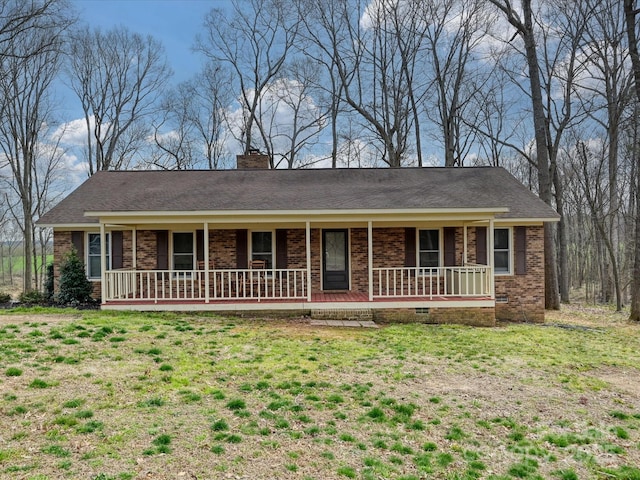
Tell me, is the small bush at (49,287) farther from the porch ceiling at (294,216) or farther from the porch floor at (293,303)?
the porch ceiling at (294,216)

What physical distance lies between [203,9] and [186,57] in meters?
3.13

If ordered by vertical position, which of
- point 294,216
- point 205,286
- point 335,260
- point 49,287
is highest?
point 294,216

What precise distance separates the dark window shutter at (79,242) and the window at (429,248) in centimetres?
1029

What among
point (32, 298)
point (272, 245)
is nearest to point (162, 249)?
point (272, 245)

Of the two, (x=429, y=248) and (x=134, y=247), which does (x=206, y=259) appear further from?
(x=429, y=248)

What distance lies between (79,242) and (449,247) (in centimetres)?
1121

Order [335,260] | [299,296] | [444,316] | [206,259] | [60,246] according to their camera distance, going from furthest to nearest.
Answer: [60,246] < [335,260] < [299,296] < [444,316] < [206,259]

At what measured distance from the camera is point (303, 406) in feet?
16.6

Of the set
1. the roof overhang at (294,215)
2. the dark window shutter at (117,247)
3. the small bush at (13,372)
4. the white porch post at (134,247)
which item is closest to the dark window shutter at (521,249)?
the roof overhang at (294,215)

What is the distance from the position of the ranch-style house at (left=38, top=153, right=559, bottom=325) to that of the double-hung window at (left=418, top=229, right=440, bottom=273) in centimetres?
3

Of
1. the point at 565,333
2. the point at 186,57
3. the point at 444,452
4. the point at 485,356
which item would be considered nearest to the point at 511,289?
the point at 565,333

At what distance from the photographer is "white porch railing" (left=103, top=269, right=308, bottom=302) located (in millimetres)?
11008

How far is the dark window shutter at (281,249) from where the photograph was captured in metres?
12.4

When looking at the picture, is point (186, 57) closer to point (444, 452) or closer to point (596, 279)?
point (444, 452)
